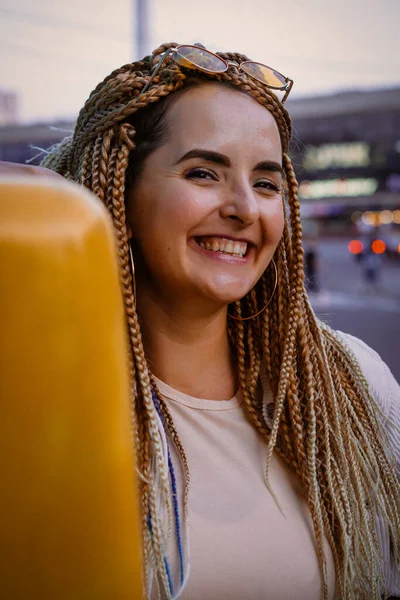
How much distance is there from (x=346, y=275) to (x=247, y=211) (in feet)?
60.7

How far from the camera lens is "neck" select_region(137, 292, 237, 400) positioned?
1.43 metres

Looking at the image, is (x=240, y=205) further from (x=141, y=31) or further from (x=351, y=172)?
(x=351, y=172)

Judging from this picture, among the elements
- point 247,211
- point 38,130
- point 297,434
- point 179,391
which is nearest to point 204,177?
point 247,211

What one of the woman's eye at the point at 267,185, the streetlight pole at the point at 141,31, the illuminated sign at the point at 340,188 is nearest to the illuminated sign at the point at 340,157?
the illuminated sign at the point at 340,188

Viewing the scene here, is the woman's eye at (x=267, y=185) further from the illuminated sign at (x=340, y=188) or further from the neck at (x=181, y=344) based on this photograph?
the illuminated sign at (x=340, y=188)

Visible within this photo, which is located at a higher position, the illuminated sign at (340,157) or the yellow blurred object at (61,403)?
the illuminated sign at (340,157)

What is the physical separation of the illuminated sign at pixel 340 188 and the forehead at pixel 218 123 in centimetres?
5096

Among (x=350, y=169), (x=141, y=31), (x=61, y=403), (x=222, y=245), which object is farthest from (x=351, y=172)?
(x=61, y=403)

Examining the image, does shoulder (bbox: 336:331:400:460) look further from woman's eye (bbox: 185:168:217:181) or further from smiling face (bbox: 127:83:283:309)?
woman's eye (bbox: 185:168:217:181)

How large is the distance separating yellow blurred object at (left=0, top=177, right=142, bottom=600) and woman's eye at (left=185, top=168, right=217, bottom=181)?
83 cm

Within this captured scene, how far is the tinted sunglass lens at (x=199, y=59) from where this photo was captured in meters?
1.31

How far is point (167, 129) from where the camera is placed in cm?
133

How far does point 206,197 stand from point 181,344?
0.40 m

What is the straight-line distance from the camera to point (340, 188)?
172 feet
